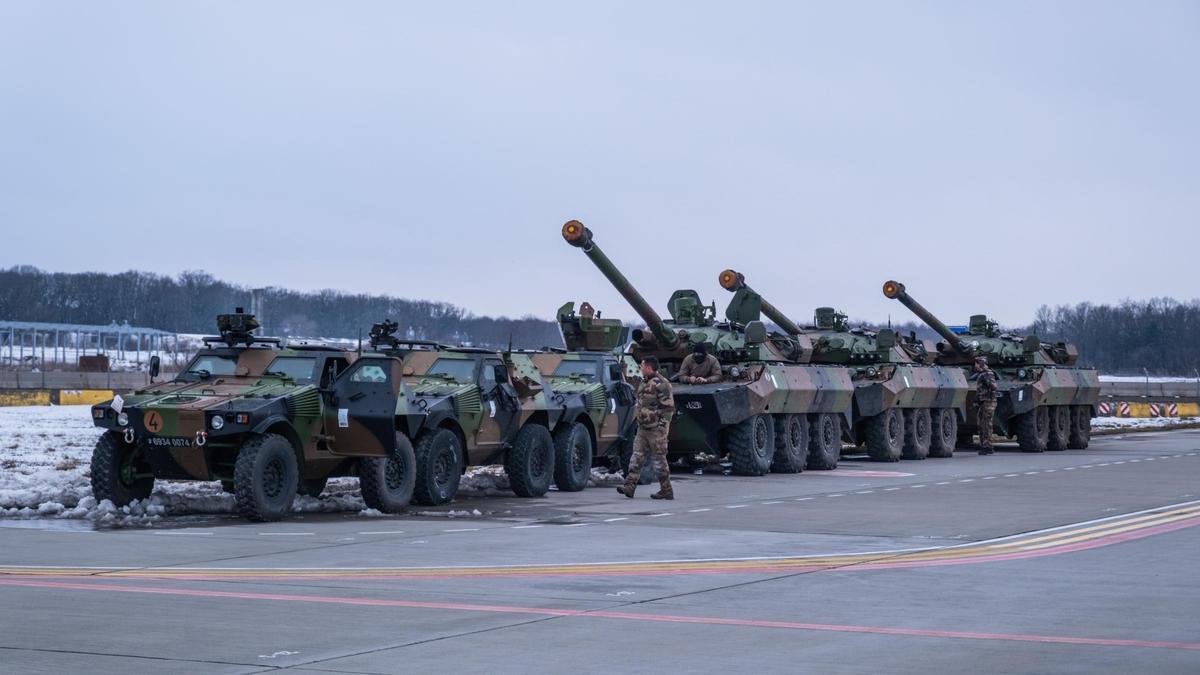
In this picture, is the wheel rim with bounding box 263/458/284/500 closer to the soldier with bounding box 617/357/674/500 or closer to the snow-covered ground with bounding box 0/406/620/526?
the snow-covered ground with bounding box 0/406/620/526

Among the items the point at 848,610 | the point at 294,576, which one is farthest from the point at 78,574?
the point at 848,610

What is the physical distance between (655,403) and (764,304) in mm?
14051

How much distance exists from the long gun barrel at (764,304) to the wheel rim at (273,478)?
52.3 feet

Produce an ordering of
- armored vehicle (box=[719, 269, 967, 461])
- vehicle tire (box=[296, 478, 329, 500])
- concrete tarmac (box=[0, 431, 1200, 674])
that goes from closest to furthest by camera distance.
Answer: concrete tarmac (box=[0, 431, 1200, 674]), vehicle tire (box=[296, 478, 329, 500]), armored vehicle (box=[719, 269, 967, 461])

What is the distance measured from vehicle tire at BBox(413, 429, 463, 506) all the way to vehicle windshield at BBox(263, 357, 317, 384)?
57.0 inches

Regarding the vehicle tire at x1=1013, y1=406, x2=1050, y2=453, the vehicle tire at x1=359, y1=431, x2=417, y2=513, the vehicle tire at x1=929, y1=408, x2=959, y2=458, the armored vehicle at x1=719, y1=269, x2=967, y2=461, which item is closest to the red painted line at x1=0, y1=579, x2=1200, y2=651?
the vehicle tire at x1=359, y1=431, x2=417, y2=513

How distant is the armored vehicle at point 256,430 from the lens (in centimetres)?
1664

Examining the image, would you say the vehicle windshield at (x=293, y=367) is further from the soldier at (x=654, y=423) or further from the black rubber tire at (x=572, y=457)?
the black rubber tire at (x=572, y=457)

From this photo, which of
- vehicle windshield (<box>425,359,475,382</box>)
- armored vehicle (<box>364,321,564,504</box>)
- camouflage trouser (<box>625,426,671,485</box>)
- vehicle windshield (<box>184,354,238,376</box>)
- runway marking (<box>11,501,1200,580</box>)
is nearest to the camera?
runway marking (<box>11,501,1200,580</box>)

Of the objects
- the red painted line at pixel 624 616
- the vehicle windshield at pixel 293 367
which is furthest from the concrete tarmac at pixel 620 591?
the vehicle windshield at pixel 293 367

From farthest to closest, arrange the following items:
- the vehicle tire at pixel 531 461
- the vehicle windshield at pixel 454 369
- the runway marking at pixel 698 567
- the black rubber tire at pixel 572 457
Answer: the black rubber tire at pixel 572 457 < the vehicle tire at pixel 531 461 < the vehicle windshield at pixel 454 369 < the runway marking at pixel 698 567

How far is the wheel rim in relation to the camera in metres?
16.8

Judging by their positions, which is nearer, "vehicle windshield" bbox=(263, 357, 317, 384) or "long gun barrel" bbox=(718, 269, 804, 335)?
"vehicle windshield" bbox=(263, 357, 317, 384)

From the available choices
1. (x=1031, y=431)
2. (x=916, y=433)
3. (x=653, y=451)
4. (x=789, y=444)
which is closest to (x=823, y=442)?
(x=789, y=444)
